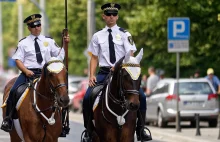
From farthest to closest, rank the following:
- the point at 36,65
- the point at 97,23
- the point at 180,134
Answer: the point at 97,23
the point at 180,134
the point at 36,65

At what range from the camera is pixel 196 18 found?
36875 mm

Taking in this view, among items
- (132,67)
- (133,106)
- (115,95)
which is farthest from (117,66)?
(133,106)

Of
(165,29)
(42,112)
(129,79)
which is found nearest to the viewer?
(129,79)

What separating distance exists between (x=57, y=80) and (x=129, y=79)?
1214mm

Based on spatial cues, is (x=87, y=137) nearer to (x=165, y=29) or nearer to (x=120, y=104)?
(x=120, y=104)

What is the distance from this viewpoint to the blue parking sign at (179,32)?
3002cm

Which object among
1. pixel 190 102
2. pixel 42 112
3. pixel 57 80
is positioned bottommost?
pixel 190 102

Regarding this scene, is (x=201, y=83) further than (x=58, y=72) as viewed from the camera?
Yes

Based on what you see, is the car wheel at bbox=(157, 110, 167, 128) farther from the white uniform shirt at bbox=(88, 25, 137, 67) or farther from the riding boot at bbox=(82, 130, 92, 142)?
the white uniform shirt at bbox=(88, 25, 137, 67)

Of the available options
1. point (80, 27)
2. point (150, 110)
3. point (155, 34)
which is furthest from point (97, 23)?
point (150, 110)

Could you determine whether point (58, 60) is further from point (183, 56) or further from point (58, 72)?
point (183, 56)

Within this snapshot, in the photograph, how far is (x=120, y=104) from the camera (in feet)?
48.4

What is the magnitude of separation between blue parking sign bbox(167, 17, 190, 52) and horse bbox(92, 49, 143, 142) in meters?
14.6

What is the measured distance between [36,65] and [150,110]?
18024mm
